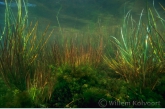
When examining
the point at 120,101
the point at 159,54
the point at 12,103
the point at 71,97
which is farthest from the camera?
the point at 159,54

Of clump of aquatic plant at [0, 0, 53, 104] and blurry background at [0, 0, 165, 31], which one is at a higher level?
blurry background at [0, 0, 165, 31]

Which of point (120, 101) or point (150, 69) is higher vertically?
point (150, 69)

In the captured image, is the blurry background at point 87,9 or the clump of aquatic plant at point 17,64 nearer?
the clump of aquatic plant at point 17,64

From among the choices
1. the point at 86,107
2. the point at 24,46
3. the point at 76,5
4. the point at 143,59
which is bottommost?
the point at 86,107

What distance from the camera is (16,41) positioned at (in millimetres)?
3572

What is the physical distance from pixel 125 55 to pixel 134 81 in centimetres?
120

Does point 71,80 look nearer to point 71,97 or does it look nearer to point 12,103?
point 71,97

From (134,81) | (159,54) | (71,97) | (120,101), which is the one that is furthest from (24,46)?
(159,54)

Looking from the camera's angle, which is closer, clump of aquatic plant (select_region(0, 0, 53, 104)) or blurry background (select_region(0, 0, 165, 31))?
clump of aquatic plant (select_region(0, 0, 53, 104))

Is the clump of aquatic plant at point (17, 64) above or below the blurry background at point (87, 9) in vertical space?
below

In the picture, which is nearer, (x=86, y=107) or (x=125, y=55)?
(x=86, y=107)

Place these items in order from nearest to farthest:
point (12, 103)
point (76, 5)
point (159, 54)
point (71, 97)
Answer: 1. point (12, 103)
2. point (71, 97)
3. point (159, 54)
4. point (76, 5)

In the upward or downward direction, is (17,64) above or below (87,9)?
below

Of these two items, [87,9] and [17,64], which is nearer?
[17,64]
